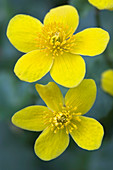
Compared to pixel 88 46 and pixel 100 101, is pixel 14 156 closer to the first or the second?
pixel 100 101

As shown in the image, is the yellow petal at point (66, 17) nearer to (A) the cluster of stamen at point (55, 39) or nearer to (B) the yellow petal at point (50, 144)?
(A) the cluster of stamen at point (55, 39)

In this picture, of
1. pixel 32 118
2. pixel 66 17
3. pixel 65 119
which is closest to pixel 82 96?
pixel 65 119

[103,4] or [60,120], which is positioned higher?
[103,4]

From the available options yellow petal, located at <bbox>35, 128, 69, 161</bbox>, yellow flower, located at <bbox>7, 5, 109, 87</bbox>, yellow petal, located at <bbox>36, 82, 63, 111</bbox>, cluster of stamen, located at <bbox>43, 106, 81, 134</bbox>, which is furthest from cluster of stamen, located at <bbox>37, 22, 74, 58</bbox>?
yellow petal, located at <bbox>35, 128, 69, 161</bbox>

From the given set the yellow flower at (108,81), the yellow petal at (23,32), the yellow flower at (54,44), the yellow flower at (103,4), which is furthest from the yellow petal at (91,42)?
the yellow flower at (108,81)

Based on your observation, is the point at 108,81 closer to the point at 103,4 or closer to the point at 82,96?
the point at 82,96

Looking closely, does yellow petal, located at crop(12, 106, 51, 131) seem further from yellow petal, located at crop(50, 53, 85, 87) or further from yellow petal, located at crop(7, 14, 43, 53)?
yellow petal, located at crop(7, 14, 43, 53)
